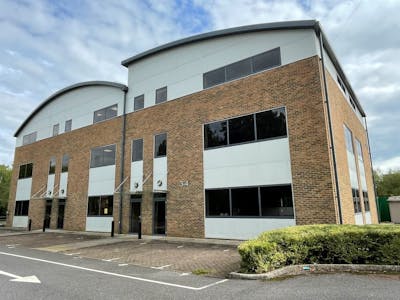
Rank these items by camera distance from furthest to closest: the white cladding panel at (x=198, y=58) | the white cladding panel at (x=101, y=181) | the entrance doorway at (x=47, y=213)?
the entrance doorway at (x=47, y=213)
the white cladding panel at (x=101, y=181)
the white cladding panel at (x=198, y=58)

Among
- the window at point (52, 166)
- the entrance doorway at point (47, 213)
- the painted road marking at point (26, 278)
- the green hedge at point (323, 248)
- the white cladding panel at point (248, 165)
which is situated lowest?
the painted road marking at point (26, 278)

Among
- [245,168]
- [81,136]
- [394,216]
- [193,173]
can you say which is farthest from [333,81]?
[81,136]

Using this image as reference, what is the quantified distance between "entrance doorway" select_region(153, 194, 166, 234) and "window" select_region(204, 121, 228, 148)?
4.41m

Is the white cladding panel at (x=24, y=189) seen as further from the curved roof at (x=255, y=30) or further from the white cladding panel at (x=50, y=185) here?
the curved roof at (x=255, y=30)

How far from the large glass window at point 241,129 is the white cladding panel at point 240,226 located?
12.9 feet

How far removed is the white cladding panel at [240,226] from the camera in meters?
12.8

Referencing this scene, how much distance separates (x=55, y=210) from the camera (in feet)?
79.4

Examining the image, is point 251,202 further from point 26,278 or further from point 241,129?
point 26,278

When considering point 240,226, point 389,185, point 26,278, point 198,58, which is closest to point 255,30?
point 198,58

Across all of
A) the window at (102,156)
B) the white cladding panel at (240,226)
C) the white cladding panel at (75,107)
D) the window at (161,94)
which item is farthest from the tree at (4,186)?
the white cladding panel at (240,226)

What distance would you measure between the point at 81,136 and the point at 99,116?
254cm

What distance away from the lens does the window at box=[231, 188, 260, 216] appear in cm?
1364

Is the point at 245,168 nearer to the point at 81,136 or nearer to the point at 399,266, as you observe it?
the point at 399,266

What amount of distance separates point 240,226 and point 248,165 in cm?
293
